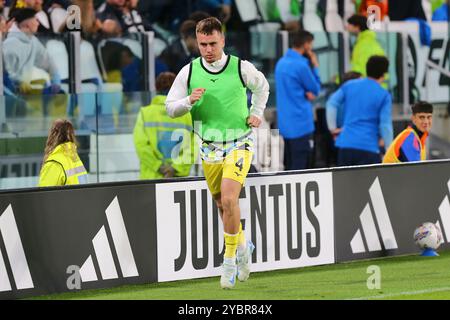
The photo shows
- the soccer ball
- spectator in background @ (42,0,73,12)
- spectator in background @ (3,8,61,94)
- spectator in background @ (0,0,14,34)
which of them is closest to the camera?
the soccer ball

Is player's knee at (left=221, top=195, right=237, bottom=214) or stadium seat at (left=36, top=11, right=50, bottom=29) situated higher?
stadium seat at (left=36, top=11, right=50, bottom=29)

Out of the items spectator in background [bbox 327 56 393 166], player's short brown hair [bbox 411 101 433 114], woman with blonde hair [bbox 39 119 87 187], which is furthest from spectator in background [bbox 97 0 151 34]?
woman with blonde hair [bbox 39 119 87 187]

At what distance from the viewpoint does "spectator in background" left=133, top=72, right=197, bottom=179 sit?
51.0 ft

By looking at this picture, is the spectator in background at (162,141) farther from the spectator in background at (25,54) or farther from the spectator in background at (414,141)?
the spectator in background at (414,141)

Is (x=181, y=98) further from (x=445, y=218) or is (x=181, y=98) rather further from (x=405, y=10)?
(x=405, y=10)

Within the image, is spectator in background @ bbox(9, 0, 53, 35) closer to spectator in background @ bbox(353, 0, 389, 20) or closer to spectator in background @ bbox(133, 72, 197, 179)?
spectator in background @ bbox(133, 72, 197, 179)

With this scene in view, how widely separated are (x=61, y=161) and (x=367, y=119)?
4893mm

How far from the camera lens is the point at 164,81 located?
1559 cm

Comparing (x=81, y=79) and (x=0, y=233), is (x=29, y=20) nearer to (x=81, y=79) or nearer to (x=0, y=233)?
(x=81, y=79)

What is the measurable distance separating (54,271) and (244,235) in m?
1.89

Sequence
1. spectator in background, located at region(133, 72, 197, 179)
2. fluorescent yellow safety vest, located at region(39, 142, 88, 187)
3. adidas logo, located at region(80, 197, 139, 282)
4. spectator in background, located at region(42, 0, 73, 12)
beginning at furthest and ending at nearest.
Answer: spectator in background, located at region(42, 0, 73, 12) → spectator in background, located at region(133, 72, 197, 179) → fluorescent yellow safety vest, located at region(39, 142, 88, 187) → adidas logo, located at region(80, 197, 139, 282)

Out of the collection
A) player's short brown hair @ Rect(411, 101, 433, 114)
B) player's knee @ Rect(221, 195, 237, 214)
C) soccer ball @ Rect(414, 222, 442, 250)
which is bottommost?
soccer ball @ Rect(414, 222, 442, 250)

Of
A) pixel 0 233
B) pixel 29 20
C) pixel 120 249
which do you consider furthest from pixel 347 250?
Answer: pixel 29 20

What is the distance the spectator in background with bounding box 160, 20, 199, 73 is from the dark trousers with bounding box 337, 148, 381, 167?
205cm
